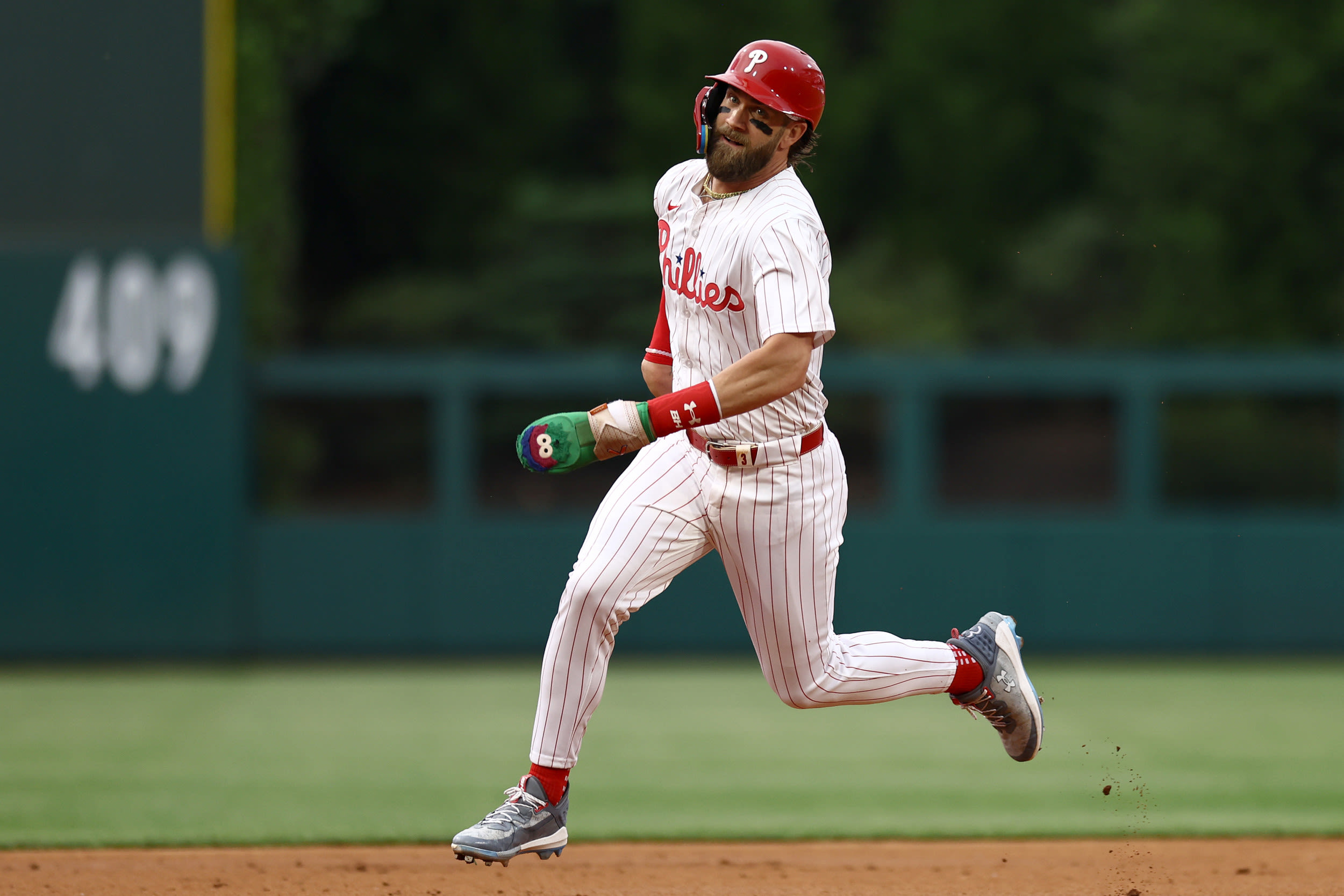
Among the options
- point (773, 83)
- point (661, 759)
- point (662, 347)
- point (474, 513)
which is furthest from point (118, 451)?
point (773, 83)

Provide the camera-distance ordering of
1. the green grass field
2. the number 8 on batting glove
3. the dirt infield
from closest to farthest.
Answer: the number 8 on batting glove → the dirt infield → the green grass field

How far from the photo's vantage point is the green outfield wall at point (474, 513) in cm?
1026

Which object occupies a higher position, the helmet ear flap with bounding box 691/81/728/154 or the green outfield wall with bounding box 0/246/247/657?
the helmet ear flap with bounding box 691/81/728/154

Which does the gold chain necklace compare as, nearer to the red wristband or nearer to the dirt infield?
the red wristband

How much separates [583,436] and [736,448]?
43 cm

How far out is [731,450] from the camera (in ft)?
13.4

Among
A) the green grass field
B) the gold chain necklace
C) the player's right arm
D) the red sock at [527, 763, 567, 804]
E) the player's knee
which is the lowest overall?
the green grass field

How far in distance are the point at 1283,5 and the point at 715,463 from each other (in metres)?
18.7

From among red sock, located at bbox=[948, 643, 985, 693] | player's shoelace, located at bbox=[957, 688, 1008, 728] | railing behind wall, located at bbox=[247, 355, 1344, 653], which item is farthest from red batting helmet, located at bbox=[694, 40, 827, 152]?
railing behind wall, located at bbox=[247, 355, 1344, 653]

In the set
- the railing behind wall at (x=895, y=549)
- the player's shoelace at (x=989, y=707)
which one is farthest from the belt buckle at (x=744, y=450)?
the railing behind wall at (x=895, y=549)

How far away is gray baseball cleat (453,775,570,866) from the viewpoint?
3.84 meters

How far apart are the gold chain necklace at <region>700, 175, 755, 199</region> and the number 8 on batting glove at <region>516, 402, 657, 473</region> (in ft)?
1.97

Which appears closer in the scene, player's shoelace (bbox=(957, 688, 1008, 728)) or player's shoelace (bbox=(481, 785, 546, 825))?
player's shoelace (bbox=(481, 785, 546, 825))

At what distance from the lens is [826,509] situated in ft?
13.7
